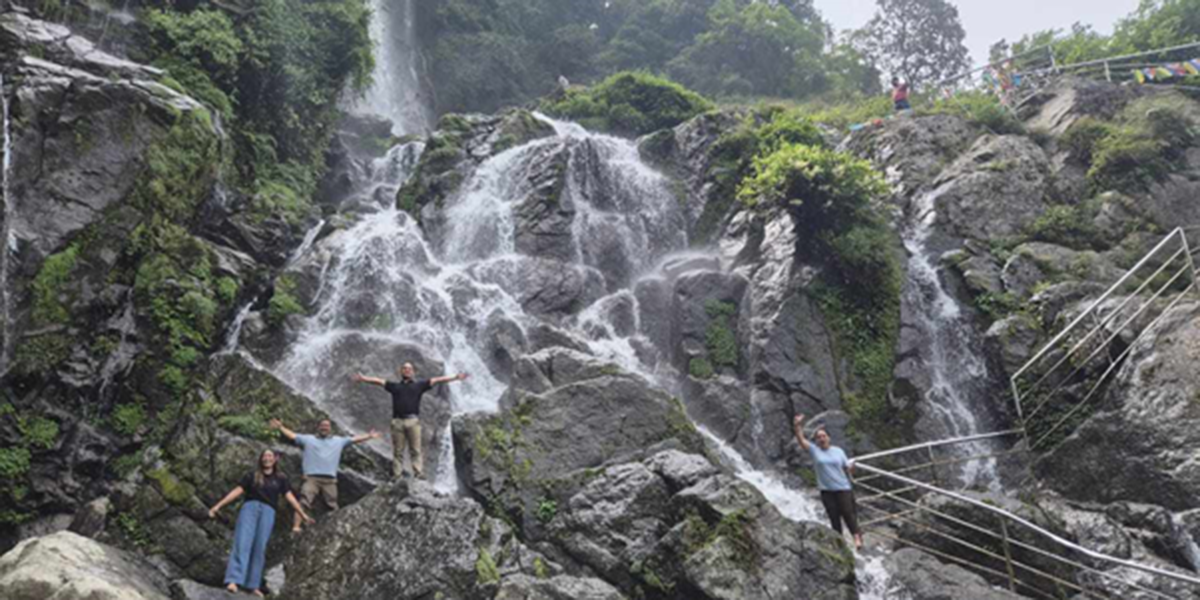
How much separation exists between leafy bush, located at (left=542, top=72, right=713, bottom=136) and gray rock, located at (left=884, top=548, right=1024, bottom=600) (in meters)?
22.4

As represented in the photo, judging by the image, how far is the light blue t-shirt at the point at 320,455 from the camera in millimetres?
7989

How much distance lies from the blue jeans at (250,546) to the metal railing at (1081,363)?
10949 mm

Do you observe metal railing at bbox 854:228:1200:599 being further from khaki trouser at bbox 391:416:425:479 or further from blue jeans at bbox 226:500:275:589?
blue jeans at bbox 226:500:275:589

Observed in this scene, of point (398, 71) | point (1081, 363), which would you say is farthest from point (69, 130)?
point (398, 71)

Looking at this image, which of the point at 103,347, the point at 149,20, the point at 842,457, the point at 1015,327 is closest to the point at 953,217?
the point at 1015,327

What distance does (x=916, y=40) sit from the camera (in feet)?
129

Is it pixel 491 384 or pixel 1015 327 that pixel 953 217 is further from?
pixel 491 384

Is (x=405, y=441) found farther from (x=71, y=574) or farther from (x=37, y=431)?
(x=37, y=431)

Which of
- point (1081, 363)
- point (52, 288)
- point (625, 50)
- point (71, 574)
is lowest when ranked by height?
point (1081, 363)

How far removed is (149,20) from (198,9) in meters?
1.20

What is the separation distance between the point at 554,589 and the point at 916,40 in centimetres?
4112

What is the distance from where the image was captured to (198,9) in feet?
57.6

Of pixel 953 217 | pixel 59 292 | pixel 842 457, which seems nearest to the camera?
pixel 842 457

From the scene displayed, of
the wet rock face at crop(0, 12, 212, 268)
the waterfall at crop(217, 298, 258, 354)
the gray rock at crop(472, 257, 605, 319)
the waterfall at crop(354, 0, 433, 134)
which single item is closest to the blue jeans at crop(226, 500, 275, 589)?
the waterfall at crop(217, 298, 258, 354)
